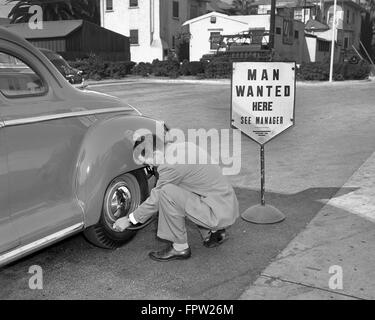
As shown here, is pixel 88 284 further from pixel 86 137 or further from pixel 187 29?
pixel 187 29

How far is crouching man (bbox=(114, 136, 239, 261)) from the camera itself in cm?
396

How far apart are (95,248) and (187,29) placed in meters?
39.0

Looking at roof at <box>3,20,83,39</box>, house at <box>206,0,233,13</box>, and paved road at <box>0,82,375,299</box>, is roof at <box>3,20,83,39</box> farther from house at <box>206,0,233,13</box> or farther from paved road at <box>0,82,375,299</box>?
paved road at <box>0,82,375,299</box>

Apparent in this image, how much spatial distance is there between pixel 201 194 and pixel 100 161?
84 centimetres

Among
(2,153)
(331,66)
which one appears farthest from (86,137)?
(331,66)

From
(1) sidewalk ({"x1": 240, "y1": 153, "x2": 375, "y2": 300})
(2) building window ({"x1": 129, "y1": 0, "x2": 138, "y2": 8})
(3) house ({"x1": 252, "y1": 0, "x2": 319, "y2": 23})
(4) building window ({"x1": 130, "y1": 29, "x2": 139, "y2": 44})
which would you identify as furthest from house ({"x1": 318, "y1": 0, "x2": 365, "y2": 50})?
(1) sidewalk ({"x1": 240, "y1": 153, "x2": 375, "y2": 300})

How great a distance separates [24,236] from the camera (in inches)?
133

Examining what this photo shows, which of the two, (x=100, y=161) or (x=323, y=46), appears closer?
(x=100, y=161)

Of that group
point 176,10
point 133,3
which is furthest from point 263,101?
point 176,10

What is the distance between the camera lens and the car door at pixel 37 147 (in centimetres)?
335

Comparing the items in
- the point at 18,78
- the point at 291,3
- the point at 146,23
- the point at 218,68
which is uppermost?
the point at 291,3

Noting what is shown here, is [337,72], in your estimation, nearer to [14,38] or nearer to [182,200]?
[182,200]

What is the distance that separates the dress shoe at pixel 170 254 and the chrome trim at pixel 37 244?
2.20ft

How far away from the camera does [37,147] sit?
3480 mm
